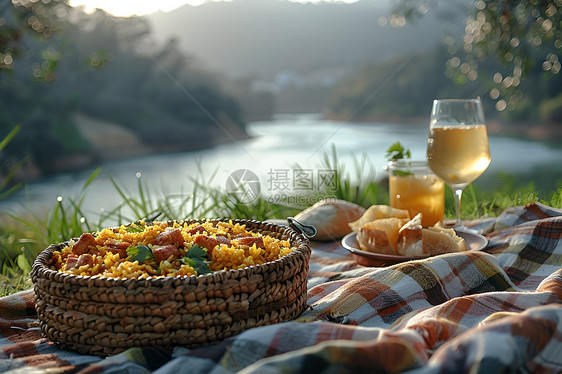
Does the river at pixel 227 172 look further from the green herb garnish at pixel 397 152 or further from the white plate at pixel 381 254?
the white plate at pixel 381 254

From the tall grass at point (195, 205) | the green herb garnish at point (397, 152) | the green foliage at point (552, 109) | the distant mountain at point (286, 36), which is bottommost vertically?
the tall grass at point (195, 205)

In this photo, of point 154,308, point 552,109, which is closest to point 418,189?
point 154,308

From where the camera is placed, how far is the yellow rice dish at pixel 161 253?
75cm

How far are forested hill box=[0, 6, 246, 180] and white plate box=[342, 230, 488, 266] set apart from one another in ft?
12.9

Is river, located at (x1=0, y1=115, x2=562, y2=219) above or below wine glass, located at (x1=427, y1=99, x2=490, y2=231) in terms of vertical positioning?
below

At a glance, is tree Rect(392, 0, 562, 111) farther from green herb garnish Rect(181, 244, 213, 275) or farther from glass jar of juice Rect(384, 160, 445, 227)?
green herb garnish Rect(181, 244, 213, 275)

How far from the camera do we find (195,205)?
207 cm

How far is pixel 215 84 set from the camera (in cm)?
493

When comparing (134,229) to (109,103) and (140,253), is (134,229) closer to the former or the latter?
(140,253)

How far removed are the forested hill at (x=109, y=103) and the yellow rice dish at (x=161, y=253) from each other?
4.16m

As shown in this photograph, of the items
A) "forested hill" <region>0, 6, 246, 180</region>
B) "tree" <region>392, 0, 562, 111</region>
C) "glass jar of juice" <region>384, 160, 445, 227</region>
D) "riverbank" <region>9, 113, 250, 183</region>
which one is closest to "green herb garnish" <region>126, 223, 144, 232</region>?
"glass jar of juice" <region>384, 160, 445, 227</region>

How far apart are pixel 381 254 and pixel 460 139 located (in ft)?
1.36

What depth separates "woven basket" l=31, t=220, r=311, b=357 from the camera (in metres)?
0.67

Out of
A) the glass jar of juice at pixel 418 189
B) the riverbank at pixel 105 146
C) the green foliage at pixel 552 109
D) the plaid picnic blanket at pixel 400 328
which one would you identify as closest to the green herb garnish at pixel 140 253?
the plaid picnic blanket at pixel 400 328
